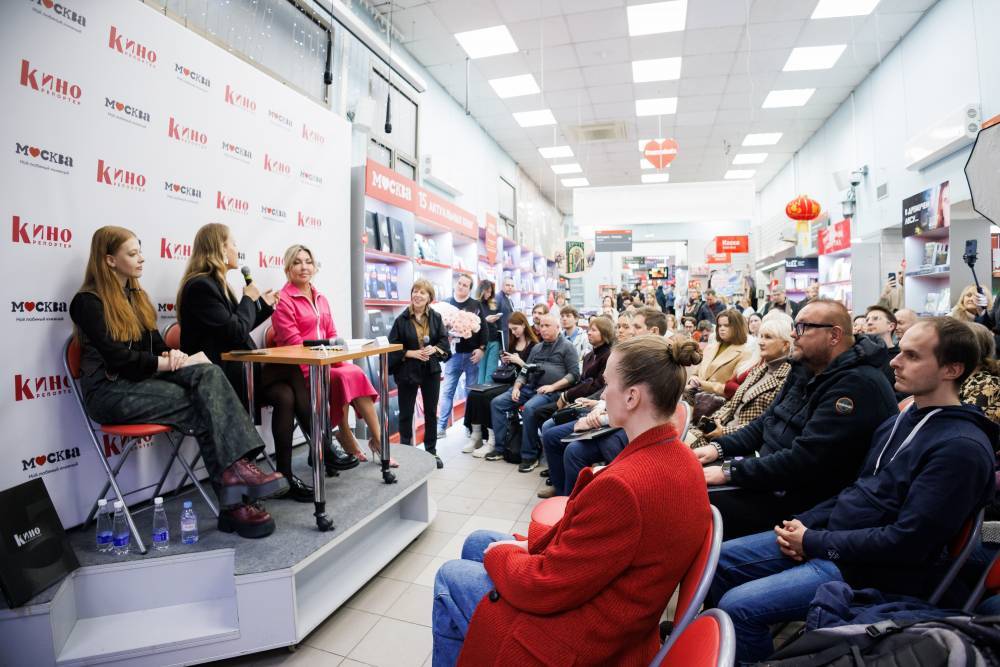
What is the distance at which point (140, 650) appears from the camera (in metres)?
1.88

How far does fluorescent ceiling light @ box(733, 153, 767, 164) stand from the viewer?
11367mm

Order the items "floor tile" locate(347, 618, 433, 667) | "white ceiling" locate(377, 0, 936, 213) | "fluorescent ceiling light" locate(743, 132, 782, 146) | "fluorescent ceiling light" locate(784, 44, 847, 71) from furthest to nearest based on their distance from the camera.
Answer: "fluorescent ceiling light" locate(743, 132, 782, 146) < "fluorescent ceiling light" locate(784, 44, 847, 71) < "white ceiling" locate(377, 0, 936, 213) < "floor tile" locate(347, 618, 433, 667)

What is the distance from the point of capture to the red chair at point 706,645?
2.59 feet

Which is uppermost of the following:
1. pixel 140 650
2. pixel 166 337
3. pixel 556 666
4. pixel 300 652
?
pixel 166 337

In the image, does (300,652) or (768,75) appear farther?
(768,75)

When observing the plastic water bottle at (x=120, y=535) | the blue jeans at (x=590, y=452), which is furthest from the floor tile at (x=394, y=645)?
the blue jeans at (x=590, y=452)

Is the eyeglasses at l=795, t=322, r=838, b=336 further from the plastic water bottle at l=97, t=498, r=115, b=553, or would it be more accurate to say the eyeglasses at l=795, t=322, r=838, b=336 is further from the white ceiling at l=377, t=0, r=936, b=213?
the white ceiling at l=377, t=0, r=936, b=213

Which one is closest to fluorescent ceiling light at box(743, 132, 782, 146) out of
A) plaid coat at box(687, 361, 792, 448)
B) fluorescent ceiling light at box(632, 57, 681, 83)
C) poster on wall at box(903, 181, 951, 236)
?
fluorescent ceiling light at box(632, 57, 681, 83)

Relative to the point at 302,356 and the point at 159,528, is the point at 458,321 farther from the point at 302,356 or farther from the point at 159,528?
the point at 159,528

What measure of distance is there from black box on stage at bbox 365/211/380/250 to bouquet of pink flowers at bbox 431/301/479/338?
37.5 inches

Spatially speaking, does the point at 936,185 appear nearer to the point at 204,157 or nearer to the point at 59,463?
the point at 204,157

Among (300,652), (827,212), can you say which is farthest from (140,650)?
(827,212)

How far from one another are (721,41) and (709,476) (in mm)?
6124

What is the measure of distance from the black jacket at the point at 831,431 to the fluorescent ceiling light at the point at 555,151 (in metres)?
9.27
